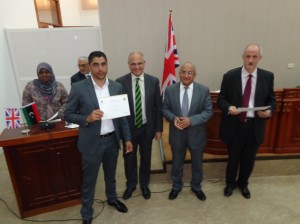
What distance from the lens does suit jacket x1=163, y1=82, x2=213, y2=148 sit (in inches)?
86.9

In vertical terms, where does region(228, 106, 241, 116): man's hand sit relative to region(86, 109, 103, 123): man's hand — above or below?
below

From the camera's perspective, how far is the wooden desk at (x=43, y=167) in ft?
7.11

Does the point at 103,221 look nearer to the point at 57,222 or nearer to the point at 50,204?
the point at 57,222

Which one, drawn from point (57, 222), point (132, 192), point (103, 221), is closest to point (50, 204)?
point (57, 222)

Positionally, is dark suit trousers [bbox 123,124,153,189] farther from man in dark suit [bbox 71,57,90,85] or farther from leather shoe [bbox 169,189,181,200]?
man in dark suit [bbox 71,57,90,85]

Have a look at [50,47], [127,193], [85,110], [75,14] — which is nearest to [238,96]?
[85,110]

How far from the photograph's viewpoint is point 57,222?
7.69ft

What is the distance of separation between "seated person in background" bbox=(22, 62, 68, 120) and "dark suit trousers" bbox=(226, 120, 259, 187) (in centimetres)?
192

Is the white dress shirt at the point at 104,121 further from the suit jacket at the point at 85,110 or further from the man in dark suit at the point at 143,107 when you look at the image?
the man in dark suit at the point at 143,107

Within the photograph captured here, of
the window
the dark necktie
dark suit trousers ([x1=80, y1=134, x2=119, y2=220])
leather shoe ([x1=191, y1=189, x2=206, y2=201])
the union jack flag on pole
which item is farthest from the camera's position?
the window

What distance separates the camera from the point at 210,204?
2.52 meters

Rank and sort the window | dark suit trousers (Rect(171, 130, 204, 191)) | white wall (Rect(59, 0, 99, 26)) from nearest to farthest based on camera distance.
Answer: dark suit trousers (Rect(171, 130, 204, 191))
the window
white wall (Rect(59, 0, 99, 26))

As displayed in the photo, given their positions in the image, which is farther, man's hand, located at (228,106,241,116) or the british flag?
the british flag

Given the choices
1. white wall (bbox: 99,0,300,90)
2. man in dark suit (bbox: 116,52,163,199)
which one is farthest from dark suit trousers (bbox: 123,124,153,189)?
white wall (bbox: 99,0,300,90)
